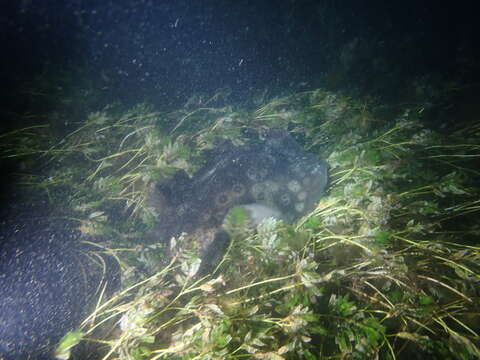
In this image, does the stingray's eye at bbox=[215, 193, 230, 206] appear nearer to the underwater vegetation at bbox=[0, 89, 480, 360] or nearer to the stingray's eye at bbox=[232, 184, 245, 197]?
the underwater vegetation at bbox=[0, 89, 480, 360]

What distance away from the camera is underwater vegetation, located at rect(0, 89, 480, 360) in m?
1.90

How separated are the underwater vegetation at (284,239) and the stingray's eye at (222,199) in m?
0.02

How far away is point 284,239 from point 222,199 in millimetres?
1552

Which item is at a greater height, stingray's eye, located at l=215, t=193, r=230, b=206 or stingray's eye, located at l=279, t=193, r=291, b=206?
stingray's eye, located at l=215, t=193, r=230, b=206

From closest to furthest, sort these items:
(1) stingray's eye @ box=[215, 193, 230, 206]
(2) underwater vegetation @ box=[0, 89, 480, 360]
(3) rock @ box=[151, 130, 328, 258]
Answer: (2) underwater vegetation @ box=[0, 89, 480, 360] < (3) rock @ box=[151, 130, 328, 258] < (1) stingray's eye @ box=[215, 193, 230, 206]

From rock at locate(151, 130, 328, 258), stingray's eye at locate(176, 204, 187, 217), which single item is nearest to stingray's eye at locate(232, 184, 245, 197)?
rock at locate(151, 130, 328, 258)

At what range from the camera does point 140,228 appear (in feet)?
12.8

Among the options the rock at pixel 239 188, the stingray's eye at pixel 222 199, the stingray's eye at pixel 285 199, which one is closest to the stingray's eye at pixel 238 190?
the rock at pixel 239 188

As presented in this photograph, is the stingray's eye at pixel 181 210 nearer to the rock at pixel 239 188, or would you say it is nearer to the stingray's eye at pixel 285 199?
the rock at pixel 239 188

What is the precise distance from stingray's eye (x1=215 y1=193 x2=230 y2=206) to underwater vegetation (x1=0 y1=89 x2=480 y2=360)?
2 cm

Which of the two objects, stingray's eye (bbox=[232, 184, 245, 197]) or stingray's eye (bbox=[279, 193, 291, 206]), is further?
stingray's eye (bbox=[232, 184, 245, 197])

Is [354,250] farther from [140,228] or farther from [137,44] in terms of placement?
[137,44]

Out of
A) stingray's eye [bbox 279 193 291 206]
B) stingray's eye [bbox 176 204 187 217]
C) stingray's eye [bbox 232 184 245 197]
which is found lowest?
stingray's eye [bbox 279 193 291 206]

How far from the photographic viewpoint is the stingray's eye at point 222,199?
3692 millimetres
